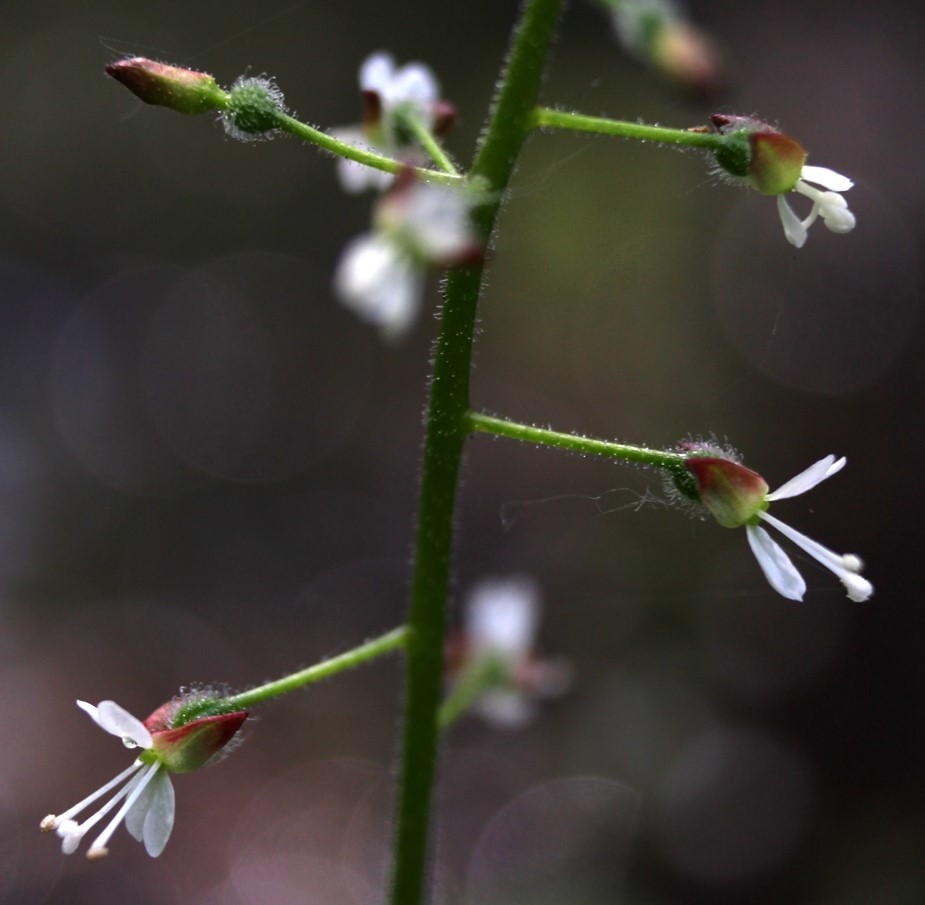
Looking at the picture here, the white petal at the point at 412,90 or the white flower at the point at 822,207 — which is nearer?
the white flower at the point at 822,207

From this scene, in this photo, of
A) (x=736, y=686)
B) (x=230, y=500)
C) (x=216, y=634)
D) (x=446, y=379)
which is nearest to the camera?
(x=446, y=379)

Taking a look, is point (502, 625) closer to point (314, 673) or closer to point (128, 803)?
point (314, 673)

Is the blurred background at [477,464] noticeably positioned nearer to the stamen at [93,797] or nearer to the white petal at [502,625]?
the white petal at [502,625]

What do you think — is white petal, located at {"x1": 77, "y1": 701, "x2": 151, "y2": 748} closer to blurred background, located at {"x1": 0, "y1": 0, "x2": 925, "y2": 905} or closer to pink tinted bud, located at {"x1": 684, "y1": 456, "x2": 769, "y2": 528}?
pink tinted bud, located at {"x1": 684, "y1": 456, "x2": 769, "y2": 528}

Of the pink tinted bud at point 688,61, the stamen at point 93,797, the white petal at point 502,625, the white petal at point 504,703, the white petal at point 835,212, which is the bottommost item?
the white petal at point 504,703

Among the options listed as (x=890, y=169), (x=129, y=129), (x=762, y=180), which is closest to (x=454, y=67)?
(x=129, y=129)

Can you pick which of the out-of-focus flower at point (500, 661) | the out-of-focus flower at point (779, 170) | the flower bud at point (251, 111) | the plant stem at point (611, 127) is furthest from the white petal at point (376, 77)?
the out-of-focus flower at point (500, 661)

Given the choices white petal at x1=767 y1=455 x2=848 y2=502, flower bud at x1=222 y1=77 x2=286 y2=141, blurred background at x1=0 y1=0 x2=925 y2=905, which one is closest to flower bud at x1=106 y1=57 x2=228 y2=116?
flower bud at x1=222 y1=77 x2=286 y2=141

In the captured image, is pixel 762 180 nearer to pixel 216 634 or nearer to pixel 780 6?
pixel 216 634
